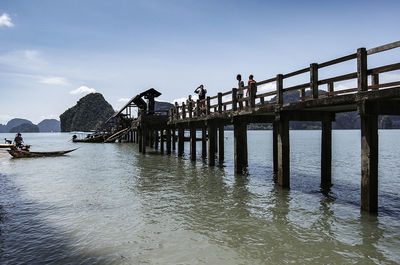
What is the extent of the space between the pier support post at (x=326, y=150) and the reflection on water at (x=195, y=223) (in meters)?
0.49

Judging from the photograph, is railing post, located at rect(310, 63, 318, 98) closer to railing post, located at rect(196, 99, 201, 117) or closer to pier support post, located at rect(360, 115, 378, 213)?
pier support post, located at rect(360, 115, 378, 213)

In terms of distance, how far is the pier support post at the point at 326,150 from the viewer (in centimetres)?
1326

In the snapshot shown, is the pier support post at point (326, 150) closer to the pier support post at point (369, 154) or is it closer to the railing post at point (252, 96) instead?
the railing post at point (252, 96)

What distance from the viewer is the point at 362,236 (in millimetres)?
7613

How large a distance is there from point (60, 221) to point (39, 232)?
95 cm

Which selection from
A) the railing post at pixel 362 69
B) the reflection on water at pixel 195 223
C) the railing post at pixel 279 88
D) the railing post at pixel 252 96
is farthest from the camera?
the railing post at pixel 252 96

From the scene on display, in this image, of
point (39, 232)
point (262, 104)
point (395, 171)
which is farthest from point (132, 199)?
point (395, 171)

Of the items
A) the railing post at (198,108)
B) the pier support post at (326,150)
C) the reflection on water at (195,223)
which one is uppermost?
the railing post at (198,108)

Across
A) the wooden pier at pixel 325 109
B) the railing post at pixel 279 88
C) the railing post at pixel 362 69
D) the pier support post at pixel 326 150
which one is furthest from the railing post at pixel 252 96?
the railing post at pixel 362 69

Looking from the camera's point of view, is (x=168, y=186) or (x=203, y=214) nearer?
(x=203, y=214)

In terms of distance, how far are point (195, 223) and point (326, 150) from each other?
7624mm

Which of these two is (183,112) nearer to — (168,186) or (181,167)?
(181,167)

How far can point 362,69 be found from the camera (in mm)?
8422

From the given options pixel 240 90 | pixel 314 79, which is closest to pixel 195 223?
pixel 314 79
